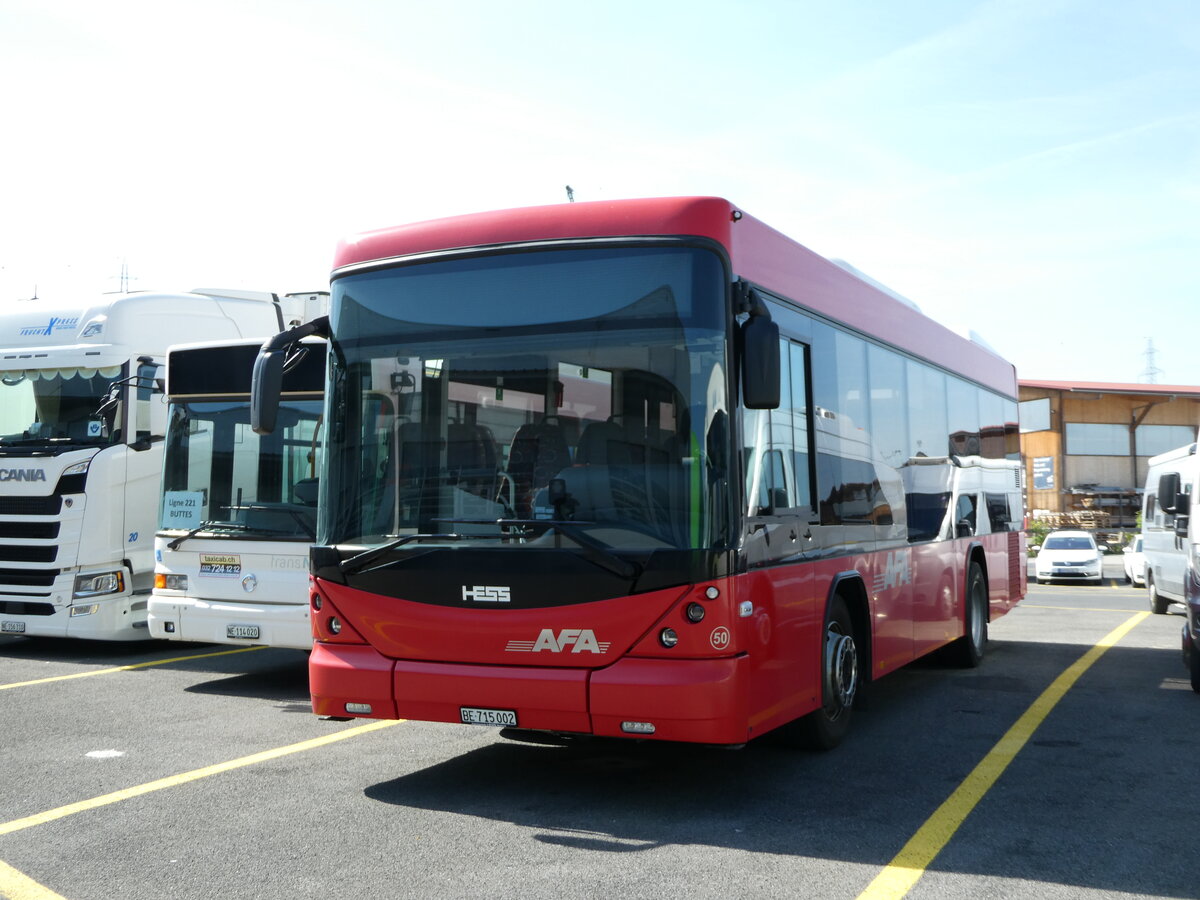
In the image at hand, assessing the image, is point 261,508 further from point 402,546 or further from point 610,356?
point 610,356

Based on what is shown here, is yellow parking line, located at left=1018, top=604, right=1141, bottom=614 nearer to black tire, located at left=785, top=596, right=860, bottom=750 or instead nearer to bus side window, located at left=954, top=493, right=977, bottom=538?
bus side window, located at left=954, top=493, right=977, bottom=538

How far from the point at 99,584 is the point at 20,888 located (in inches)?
301

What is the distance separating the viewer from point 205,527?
10.5 m

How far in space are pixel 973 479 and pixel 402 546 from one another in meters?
6.97

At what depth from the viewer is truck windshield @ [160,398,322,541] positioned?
33.7ft

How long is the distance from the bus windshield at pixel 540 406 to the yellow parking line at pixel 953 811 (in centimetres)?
165

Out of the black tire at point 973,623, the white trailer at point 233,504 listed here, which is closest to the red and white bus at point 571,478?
the white trailer at point 233,504

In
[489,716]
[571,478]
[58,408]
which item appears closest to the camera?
[571,478]

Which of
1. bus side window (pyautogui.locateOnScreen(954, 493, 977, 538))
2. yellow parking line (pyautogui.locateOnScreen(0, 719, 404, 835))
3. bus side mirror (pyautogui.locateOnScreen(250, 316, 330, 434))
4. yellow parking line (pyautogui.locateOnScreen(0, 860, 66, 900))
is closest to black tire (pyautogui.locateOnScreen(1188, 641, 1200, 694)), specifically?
bus side window (pyautogui.locateOnScreen(954, 493, 977, 538))

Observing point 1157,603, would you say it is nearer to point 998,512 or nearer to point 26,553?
point 998,512

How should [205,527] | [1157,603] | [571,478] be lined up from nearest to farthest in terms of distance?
[571,478], [205,527], [1157,603]

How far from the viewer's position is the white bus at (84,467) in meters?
12.0

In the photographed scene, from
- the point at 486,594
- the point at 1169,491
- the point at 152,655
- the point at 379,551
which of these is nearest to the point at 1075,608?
the point at 1169,491

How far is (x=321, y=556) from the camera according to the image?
6.68 m
